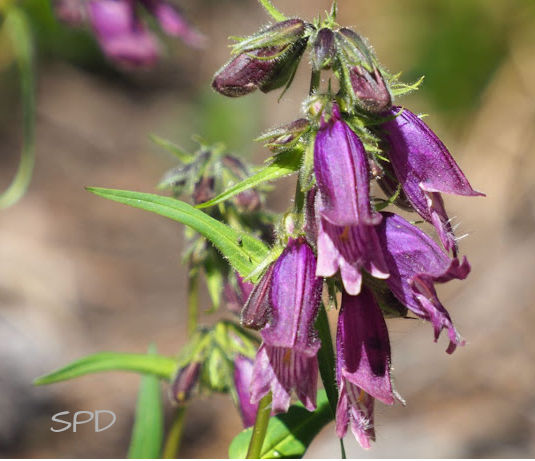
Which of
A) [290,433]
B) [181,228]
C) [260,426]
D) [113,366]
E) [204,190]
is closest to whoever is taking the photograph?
[260,426]

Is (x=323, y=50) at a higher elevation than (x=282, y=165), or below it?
higher

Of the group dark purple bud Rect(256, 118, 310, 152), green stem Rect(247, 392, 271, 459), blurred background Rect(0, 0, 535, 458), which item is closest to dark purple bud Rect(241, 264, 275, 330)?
green stem Rect(247, 392, 271, 459)

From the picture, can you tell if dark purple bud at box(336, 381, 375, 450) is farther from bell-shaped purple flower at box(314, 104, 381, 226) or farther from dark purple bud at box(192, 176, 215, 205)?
dark purple bud at box(192, 176, 215, 205)

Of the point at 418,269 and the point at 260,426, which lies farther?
the point at 260,426

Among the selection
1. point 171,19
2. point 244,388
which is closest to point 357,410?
point 244,388

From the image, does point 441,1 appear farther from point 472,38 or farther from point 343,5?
point 343,5

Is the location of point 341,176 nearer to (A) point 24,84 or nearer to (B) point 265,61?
A: (B) point 265,61

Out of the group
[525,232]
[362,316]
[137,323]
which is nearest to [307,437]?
[362,316]
